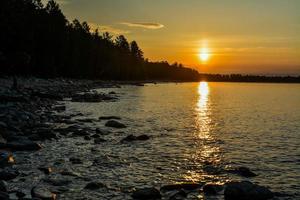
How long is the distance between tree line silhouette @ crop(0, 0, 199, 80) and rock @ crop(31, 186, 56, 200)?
5461 centimetres

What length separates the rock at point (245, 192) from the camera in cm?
1491

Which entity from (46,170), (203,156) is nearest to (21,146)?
(46,170)

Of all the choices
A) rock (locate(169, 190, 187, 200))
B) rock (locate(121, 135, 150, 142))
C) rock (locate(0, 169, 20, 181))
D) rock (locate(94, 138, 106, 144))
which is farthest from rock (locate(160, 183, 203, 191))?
rock (locate(121, 135, 150, 142))

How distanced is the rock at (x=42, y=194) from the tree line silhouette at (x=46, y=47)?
5461 centimetres

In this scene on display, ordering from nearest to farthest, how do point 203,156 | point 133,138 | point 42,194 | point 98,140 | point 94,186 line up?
point 42,194 → point 94,186 → point 203,156 → point 98,140 → point 133,138

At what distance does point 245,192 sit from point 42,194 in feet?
24.1

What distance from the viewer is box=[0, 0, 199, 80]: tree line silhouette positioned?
76.4 metres

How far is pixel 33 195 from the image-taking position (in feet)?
47.1

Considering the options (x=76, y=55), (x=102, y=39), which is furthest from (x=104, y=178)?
(x=102, y=39)

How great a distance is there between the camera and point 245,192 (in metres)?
14.9

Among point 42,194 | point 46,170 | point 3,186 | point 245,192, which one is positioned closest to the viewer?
point 42,194

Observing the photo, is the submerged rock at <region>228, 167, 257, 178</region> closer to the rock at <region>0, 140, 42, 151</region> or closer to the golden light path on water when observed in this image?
the golden light path on water

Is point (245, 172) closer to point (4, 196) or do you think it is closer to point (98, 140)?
point (4, 196)

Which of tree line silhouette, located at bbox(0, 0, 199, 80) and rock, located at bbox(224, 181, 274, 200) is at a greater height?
tree line silhouette, located at bbox(0, 0, 199, 80)
